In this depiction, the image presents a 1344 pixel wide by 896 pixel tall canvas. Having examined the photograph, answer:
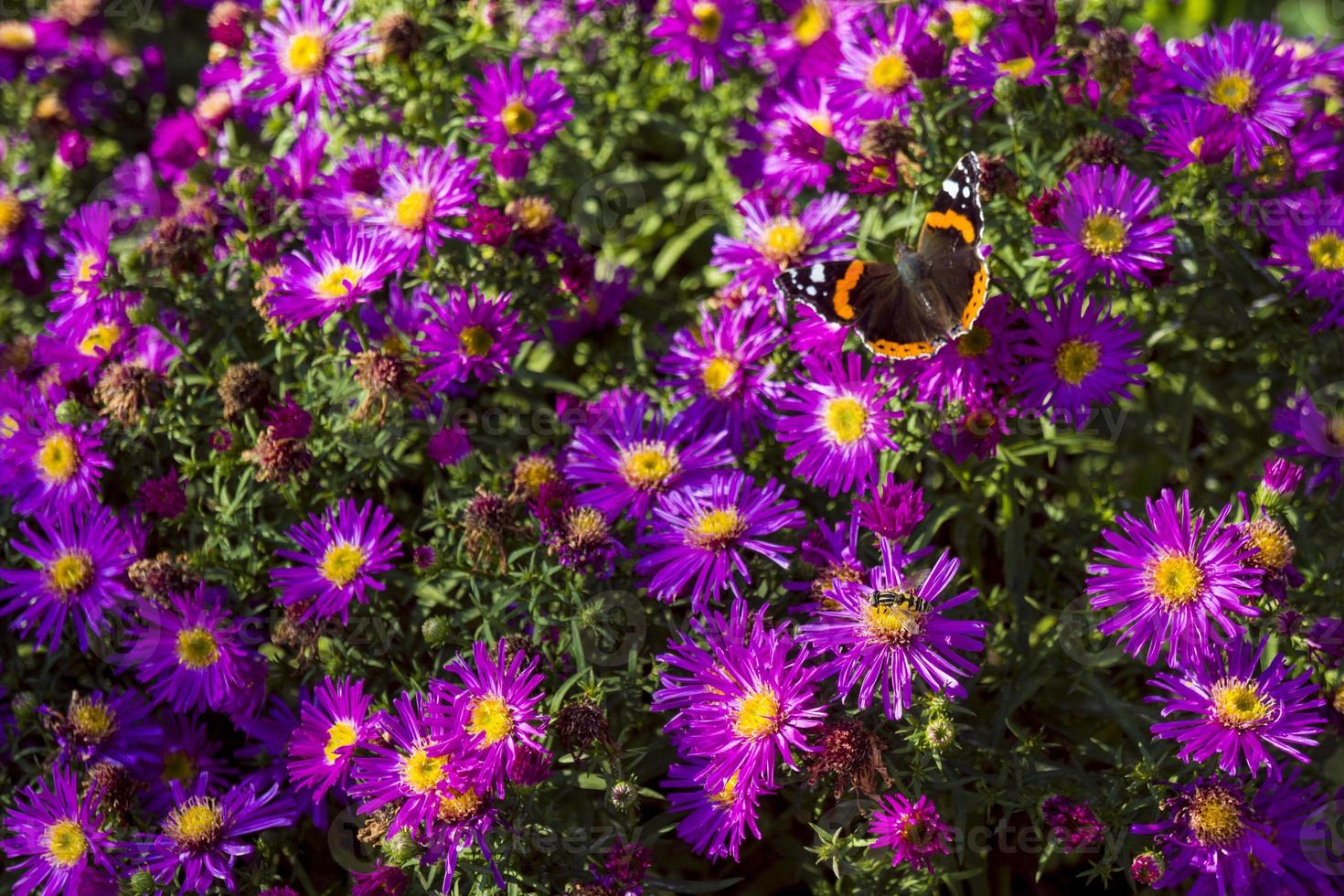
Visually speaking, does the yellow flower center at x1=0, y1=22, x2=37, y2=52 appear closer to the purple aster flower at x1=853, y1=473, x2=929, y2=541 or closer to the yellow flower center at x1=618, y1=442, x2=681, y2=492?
the yellow flower center at x1=618, y1=442, x2=681, y2=492

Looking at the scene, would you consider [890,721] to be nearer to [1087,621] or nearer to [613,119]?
[1087,621]

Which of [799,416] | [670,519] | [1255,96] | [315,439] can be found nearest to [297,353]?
[315,439]

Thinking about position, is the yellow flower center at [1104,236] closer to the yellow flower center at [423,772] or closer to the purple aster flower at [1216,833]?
the purple aster flower at [1216,833]

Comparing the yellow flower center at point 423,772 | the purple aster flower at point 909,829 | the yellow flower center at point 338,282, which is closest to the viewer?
the purple aster flower at point 909,829

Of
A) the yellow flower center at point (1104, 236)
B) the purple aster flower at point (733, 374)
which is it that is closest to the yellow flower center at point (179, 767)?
the purple aster flower at point (733, 374)

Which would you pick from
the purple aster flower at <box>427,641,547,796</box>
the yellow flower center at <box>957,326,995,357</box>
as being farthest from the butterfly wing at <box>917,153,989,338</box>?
the purple aster flower at <box>427,641,547,796</box>

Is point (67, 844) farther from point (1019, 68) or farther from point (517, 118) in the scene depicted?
point (1019, 68)

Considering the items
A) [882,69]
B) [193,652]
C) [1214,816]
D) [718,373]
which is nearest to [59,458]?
[193,652]
